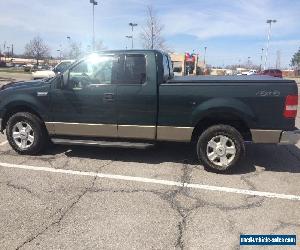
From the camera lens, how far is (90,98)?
6180 millimetres

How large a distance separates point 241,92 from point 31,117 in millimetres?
3624

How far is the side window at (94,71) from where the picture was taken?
6.17 metres

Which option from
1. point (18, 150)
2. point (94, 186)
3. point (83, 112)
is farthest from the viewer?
point (18, 150)

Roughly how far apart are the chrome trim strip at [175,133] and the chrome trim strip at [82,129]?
78cm

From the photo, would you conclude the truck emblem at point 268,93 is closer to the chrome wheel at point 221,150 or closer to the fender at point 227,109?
the fender at point 227,109

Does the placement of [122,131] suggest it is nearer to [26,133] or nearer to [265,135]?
[26,133]

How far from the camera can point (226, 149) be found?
5.82m

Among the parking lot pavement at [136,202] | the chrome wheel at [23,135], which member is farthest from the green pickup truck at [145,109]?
the parking lot pavement at [136,202]

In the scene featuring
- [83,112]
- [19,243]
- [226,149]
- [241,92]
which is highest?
[241,92]

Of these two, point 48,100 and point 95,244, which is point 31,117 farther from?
point 95,244

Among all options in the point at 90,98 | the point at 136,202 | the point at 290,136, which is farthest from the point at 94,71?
the point at 290,136

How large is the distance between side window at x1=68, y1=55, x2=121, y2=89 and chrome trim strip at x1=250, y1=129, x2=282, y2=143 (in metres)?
2.44

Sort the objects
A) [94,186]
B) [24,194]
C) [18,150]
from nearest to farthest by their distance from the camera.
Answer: [24,194]
[94,186]
[18,150]

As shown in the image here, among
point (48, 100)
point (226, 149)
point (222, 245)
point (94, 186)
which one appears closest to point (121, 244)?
point (222, 245)
